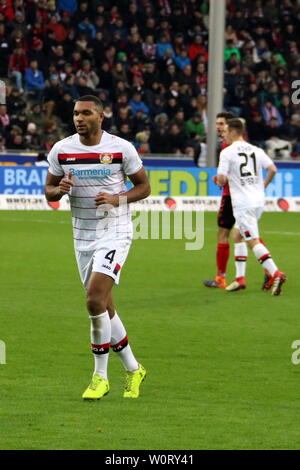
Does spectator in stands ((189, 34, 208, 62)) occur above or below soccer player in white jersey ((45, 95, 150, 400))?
below

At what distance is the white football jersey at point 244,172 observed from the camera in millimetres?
13719

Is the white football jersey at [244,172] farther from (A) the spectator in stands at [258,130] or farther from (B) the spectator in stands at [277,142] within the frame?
(A) the spectator in stands at [258,130]

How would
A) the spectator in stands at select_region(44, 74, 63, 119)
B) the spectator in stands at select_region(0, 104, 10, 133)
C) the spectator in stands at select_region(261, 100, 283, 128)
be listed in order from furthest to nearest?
the spectator in stands at select_region(261, 100, 283, 128) < the spectator in stands at select_region(44, 74, 63, 119) < the spectator in stands at select_region(0, 104, 10, 133)

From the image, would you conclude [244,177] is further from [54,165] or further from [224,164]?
[54,165]

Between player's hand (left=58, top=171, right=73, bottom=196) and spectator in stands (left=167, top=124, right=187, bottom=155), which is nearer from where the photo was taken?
player's hand (left=58, top=171, right=73, bottom=196)

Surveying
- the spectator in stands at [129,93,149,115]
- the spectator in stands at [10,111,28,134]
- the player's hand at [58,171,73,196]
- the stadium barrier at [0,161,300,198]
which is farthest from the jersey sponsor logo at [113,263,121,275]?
the spectator in stands at [129,93,149,115]

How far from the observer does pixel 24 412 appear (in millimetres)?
7445

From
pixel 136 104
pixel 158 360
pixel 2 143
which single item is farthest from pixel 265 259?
pixel 136 104

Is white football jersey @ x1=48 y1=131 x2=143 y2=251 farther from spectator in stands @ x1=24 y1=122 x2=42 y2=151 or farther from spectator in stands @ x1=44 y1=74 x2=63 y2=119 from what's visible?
spectator in stands @ x1=44 y1=74 x2=63 y2=119

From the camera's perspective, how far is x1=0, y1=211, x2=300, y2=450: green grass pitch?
22.8 feet

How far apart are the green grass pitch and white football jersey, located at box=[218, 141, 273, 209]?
115 centimetres

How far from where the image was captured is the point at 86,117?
26.6ft

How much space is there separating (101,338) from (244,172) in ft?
20.3

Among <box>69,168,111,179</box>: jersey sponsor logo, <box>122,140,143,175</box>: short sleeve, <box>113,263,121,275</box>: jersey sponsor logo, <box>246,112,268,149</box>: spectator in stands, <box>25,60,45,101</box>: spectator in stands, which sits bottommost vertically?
<box>246,112,268,149</box>: spectator in stands
